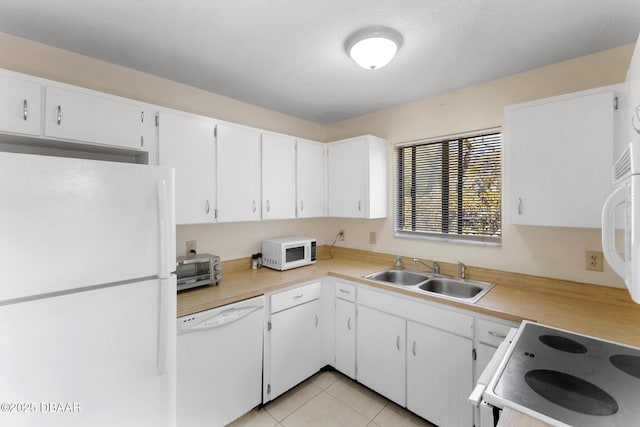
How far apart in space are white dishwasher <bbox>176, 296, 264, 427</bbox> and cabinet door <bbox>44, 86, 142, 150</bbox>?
1.15 meters

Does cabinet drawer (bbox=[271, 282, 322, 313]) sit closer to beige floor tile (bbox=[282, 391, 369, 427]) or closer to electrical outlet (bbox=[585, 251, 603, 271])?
beige floor tile (bbox=[282, 391, 369, 427])

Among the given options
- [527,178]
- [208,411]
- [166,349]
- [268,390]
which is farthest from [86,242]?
[527,178]

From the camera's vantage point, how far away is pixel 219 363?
5.75ft

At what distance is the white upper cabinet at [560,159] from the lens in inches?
57.9

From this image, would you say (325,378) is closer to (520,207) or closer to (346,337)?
(346,337)

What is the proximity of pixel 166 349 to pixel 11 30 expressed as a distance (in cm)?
192

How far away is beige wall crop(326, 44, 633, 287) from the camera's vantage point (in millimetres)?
1739

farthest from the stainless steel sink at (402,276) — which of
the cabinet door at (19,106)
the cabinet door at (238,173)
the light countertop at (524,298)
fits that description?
the cabinet door at (19,106)

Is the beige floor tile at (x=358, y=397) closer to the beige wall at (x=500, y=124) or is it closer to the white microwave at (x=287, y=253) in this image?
the white microwave at (x=287, y=253)

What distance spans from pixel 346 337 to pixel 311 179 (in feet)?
4.90

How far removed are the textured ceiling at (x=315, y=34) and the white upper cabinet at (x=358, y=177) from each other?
2.02 feet

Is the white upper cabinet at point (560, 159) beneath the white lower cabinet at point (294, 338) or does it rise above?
above

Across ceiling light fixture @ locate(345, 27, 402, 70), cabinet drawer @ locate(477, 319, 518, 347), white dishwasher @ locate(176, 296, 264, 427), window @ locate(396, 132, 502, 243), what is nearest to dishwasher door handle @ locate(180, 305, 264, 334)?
white dishwasher @ locate(176, 296, 264, 427)

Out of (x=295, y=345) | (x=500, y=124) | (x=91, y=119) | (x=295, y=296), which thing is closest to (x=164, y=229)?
(x=91, y=119)
